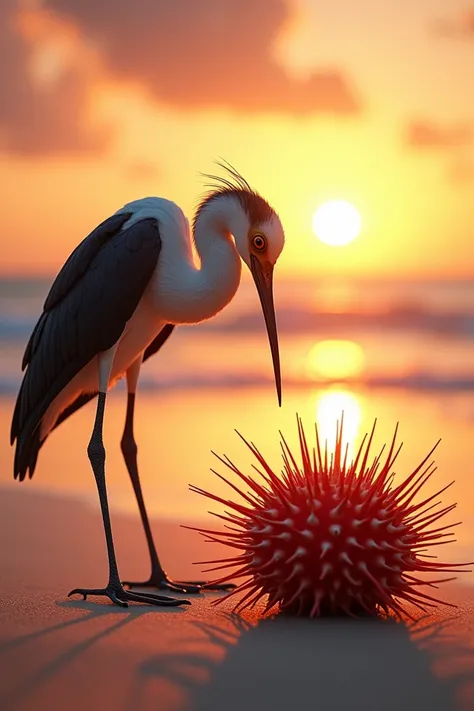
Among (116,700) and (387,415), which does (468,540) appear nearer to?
(116,700)

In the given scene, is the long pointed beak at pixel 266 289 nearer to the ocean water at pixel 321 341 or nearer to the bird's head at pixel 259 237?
the bird's head at pixel 259 237

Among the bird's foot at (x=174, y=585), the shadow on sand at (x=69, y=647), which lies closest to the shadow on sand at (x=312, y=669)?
the shadow on sand at (x=69, y=647)

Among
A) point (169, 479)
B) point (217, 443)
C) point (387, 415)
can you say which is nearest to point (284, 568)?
point (169, 479)

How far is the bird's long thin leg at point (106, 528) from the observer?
4591 millimetres

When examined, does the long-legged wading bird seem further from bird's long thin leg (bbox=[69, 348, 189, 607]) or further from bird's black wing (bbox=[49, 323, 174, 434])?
bird's black wing (bbox=[49, 323, 174, 434])

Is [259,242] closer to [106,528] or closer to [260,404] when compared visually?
[106,528]

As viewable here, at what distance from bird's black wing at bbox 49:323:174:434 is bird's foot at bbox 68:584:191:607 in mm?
1320

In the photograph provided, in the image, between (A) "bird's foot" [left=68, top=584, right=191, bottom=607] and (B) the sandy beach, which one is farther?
(A) "bird's foot" [left=68, top=584, right=191, bottom=607]

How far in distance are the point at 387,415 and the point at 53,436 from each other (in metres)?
3.14

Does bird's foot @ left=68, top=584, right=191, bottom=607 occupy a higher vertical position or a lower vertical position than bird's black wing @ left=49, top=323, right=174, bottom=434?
lower

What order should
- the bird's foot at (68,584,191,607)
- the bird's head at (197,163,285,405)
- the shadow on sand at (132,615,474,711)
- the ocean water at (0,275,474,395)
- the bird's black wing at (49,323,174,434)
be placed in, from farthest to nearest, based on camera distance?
the ocean water at (0,275,474,395)
the bird's black wing at (49,323,174,434)
the bird's head at (197,163,285,405)
the bird's foot at (68,584,191,607)
the shadow on sand at (132,615,474,711)

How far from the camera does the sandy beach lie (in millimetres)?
3199

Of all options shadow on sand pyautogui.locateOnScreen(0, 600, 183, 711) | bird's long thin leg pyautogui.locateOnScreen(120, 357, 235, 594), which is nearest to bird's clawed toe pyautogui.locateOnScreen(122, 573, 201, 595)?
bird's long thin leg pyautogui.locateOnScreen(120, 357, 235, 594)

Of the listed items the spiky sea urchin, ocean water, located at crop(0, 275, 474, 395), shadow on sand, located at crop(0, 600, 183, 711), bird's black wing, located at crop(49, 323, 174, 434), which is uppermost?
ocean water, located at crop(0, 275, 474, 395)
